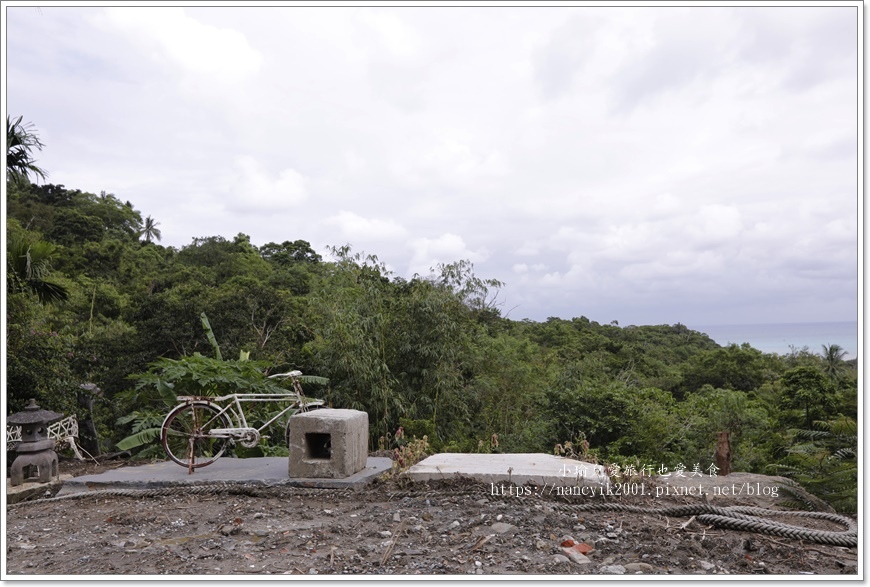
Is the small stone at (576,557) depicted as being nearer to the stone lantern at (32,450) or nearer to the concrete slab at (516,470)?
the concrete slab at (516,470)

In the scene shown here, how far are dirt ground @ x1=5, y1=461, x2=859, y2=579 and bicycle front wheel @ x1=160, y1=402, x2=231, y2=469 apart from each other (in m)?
0.79

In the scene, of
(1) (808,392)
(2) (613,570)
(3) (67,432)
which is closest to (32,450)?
(3) (67,432)

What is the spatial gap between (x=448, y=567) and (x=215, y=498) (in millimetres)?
2317

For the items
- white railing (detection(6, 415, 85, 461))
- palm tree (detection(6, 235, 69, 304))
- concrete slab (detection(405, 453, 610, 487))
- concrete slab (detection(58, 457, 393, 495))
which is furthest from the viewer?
white railing (detection(6, 415, 85, 461))

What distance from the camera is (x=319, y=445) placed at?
5172 mm

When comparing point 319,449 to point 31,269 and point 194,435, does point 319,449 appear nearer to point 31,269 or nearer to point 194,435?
point 194,435

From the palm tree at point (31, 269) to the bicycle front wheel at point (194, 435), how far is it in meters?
2.00

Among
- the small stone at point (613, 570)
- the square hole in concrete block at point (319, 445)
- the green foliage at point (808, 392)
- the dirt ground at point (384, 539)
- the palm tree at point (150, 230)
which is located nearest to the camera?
the small stone at point (613, 570)

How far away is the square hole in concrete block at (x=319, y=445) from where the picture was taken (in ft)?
16.7

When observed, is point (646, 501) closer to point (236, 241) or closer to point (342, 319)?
point (342, 319)

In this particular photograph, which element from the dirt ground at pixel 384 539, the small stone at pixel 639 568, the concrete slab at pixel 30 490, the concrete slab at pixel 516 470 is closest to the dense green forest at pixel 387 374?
the concrete slab at pixel 516 470

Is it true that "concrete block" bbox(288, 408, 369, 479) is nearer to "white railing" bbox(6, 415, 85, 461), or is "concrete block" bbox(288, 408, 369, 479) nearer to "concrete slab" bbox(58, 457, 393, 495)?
"concrete slab" bbox(58, 457, 393, 495)

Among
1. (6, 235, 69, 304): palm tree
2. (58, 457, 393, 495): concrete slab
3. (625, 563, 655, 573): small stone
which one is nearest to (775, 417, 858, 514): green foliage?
(625, 563, 655, 573): small stone

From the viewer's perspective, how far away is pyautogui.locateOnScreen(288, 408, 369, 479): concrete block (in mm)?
4918
